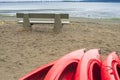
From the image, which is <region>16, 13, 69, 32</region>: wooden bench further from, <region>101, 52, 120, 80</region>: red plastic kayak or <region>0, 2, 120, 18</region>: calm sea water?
<region>0, 2, 120, 18</region>: calm sea water

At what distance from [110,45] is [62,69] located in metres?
5.23

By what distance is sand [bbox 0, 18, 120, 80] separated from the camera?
7.98 metres

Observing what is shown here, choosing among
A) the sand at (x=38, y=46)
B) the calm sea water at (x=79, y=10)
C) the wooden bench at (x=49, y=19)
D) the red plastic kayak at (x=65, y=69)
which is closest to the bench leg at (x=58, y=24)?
the wooden bench at (x=49, y=19)

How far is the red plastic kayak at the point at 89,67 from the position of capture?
4963 mm

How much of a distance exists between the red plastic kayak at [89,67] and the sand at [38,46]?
5.68 feet

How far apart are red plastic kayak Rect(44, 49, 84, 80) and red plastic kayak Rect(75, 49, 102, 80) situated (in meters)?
0.16

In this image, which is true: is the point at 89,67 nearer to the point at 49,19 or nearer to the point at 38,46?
the point at 38,46

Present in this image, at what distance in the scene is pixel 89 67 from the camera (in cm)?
545

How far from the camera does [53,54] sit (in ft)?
30.0

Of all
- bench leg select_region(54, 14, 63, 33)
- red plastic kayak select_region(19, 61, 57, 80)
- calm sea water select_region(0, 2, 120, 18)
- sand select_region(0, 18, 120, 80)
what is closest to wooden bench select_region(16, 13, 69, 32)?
bench leg select_region(54, 14, 63, 33)

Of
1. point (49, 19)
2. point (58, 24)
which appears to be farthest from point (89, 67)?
point (49, 19)

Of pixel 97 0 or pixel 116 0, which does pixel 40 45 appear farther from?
pixel 97 0

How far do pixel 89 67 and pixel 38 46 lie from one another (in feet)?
15.9

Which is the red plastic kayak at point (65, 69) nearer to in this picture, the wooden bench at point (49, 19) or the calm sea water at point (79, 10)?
the wooden bench at point (49, 19)
